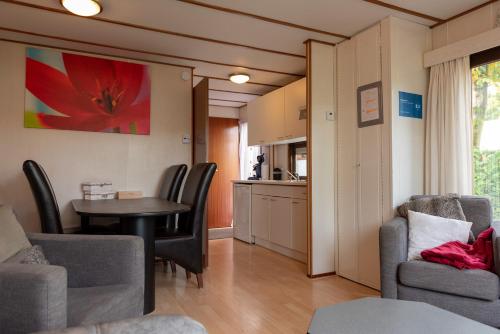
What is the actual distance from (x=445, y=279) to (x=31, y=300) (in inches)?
83.1

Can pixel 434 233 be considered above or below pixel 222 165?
below

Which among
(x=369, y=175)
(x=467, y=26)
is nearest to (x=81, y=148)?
(x=369, y=175)

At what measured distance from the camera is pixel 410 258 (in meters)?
2.30

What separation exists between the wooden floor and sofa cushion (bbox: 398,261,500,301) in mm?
750

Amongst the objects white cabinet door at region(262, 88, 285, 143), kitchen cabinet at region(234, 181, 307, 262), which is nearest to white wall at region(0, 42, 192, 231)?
kitchen cabinet at region(234, 181, 307, 262)

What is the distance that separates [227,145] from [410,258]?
14.7 ft

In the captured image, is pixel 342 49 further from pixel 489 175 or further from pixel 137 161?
pixel 137 161

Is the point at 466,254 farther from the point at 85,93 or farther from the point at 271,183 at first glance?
the point at 85,93

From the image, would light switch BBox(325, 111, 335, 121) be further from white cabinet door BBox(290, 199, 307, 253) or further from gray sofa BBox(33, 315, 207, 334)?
gray sofa BBox(33, 315, 207, 334)

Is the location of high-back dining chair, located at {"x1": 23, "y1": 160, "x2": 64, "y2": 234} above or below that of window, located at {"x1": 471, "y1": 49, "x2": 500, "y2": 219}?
below

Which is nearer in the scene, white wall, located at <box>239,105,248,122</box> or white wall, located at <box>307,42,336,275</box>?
white wall, located at <box>307,42,336,275</box>

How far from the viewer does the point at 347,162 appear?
3.34m

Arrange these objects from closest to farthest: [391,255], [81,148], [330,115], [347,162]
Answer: [391,255] → [347,162] → [330,115] → [81,148]

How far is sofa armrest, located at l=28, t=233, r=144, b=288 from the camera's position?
5.69ft
